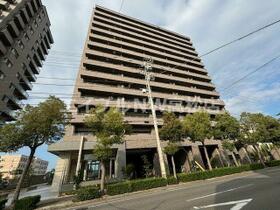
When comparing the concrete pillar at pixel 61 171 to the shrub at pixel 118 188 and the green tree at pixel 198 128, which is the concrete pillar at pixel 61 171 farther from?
the green tree at pixel 198 128

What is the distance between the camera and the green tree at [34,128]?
45.3 ft

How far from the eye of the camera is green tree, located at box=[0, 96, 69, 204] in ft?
45.3

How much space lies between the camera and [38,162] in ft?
412

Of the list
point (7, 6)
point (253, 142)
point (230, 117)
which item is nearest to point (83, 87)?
point (7, 6)

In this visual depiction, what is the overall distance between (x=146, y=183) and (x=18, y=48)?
3364 centimetres

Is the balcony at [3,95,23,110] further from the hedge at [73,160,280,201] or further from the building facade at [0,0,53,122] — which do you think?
the hedge at [73,160,280,201]

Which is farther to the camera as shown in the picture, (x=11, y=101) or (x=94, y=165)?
(x=11, y=101)

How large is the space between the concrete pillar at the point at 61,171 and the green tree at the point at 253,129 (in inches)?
944

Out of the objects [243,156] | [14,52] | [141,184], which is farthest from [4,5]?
[243,156]

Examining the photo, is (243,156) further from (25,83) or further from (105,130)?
(25,83)

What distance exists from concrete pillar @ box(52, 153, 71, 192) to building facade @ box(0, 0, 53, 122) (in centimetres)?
1234

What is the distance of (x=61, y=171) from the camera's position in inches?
861

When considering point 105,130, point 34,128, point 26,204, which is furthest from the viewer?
point 105,130

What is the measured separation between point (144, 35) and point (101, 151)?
3987 centimetres
